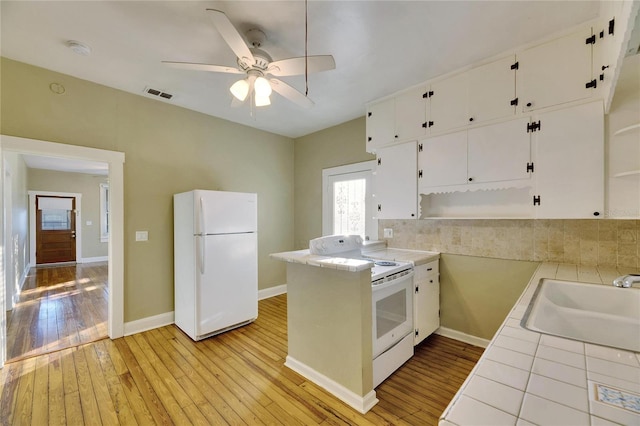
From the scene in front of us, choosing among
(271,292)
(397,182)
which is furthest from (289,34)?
(271,292)

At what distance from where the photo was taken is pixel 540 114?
2.14 metres

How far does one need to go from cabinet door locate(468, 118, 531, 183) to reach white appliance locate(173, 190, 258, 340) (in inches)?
97.8

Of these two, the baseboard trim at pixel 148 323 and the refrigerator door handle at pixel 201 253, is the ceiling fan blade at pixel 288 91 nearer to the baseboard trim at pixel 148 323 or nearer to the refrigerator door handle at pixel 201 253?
the refrigerator door handle at pixel 201 253

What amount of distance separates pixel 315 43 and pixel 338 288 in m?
1.94

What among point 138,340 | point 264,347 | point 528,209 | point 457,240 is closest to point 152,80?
point 138,340

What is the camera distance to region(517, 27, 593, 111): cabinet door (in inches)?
76.7

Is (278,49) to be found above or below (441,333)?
above

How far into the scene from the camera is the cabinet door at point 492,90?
2.27 metres

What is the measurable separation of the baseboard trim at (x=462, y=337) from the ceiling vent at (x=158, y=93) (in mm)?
4065

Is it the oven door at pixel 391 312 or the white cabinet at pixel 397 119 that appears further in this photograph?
the white cabinet at pixel 397 119

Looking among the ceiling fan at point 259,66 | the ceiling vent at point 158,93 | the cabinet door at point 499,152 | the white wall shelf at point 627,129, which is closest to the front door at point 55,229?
the ceiling vent at point 158,93

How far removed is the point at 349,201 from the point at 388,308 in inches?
81.8

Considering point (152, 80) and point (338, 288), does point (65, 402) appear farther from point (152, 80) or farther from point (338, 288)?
point (152, 80)

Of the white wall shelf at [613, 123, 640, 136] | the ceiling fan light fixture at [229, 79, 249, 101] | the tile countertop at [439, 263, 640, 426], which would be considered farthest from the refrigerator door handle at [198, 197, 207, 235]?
the white wall shelf at [613, 123, 640, 136]
